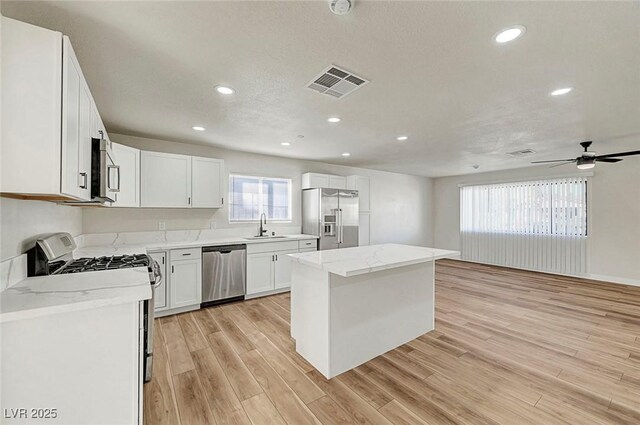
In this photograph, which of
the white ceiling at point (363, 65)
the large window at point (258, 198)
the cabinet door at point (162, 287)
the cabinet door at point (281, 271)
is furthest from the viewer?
the large window at point (258, 198)

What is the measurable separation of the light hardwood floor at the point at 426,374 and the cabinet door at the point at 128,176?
161cm

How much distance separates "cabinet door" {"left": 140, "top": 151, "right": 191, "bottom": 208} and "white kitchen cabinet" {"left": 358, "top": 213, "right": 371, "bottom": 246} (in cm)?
372

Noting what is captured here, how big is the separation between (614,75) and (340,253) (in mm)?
2724

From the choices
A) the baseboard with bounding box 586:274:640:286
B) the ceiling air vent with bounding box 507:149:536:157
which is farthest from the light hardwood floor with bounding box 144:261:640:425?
the ceiling air vent with bounding box 507:149:536:157

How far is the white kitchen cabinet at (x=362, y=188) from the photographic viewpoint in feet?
19.3

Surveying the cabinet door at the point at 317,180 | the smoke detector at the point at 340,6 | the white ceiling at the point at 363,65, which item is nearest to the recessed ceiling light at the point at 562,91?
the white ceiling at the point at 363,65

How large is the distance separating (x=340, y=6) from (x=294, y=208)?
4.16 metres

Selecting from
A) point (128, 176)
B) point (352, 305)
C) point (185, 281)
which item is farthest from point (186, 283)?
point (352, 305)

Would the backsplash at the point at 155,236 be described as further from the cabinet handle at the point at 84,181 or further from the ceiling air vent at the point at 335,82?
the ceiling air vent at the point at 335,82

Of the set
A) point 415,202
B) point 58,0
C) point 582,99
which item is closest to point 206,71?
point 58,0

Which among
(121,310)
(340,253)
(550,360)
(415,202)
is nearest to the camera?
(121,310)

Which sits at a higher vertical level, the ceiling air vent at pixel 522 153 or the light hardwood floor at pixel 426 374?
the ceiling air vent at pixel 522 153

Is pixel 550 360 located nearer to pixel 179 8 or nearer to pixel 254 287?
pixel 254 287

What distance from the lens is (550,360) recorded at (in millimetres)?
2484
